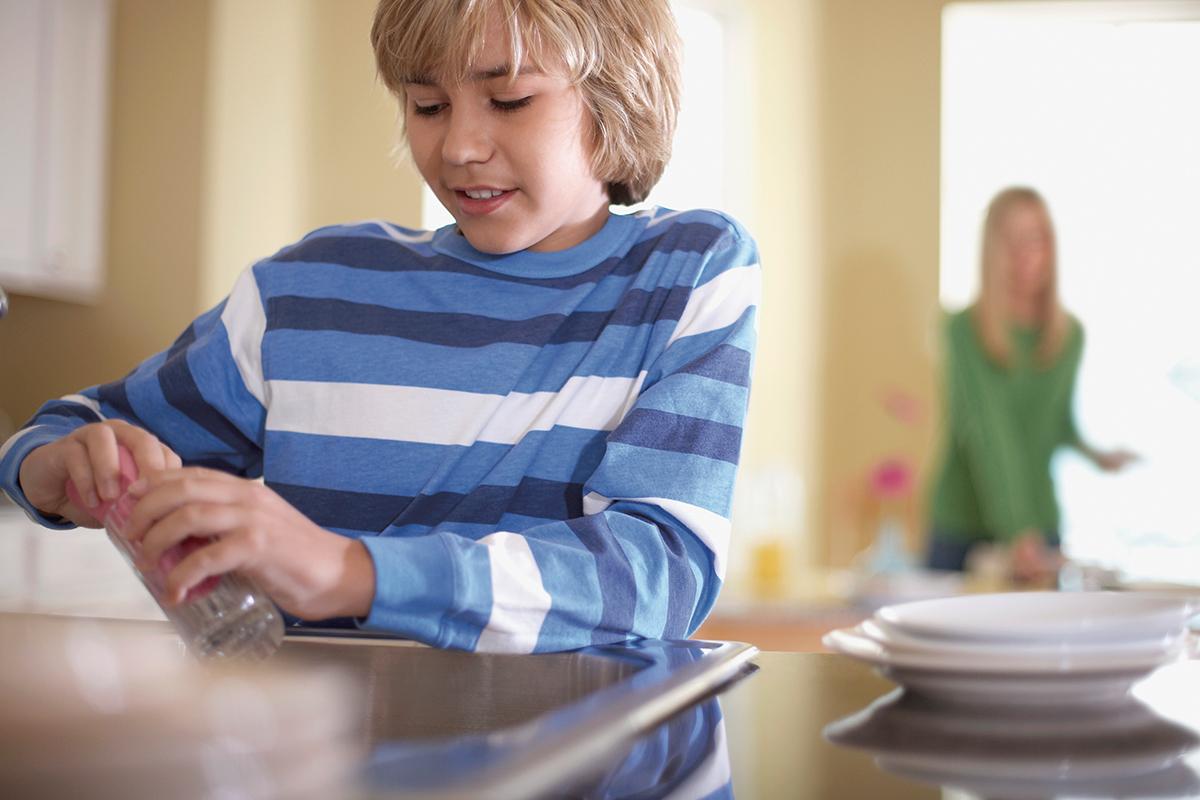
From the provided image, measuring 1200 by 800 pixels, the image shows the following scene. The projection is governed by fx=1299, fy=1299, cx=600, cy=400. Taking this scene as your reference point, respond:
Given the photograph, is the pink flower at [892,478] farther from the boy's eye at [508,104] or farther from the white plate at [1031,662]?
the white plate at [1031,662]

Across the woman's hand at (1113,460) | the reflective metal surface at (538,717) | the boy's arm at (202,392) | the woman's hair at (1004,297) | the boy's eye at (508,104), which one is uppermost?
the woman's hair at (1004,297)

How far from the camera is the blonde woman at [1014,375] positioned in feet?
13.0

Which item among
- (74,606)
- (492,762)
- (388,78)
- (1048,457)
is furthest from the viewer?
(1048,457)

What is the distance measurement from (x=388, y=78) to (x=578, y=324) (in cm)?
29

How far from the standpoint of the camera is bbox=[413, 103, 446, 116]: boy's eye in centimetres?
109

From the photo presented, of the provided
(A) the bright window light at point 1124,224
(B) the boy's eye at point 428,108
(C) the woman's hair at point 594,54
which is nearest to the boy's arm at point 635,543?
(C) the woman's hair at point 594,54

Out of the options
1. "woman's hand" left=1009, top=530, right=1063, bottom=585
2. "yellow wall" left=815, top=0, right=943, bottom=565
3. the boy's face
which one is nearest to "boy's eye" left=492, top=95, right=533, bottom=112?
the boy's face

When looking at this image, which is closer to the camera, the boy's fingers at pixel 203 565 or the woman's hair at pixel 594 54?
the boy's fingers at pixel 203 565

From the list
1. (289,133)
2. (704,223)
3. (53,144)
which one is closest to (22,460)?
(704,223)

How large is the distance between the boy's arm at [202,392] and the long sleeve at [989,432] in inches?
124

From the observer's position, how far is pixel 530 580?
2.40ft

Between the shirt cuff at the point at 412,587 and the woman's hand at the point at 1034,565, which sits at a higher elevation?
the shirt cuff at the point at 412,587

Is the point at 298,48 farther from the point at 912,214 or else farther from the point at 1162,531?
the point at 1162,531

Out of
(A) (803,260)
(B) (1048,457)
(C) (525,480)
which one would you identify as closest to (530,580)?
(C) (525,480)
